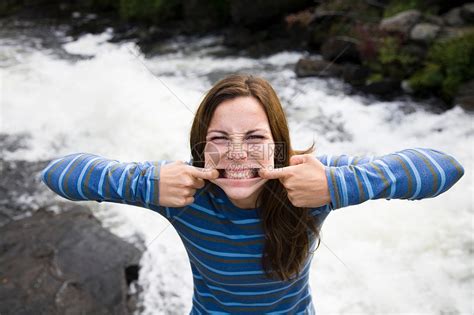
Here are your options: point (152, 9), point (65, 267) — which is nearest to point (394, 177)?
point (65, 267)

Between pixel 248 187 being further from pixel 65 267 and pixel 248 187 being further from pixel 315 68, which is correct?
pixel 315 68

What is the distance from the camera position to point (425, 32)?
7.75 m

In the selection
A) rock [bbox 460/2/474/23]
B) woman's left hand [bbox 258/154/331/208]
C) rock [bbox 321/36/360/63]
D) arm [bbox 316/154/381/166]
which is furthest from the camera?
rock [bbox 321/36/360/63]

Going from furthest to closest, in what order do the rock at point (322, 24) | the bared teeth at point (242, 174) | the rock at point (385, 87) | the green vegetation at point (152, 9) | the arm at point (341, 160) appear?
the green vegetation at point (152, 9), the rock at point (322, 24), the rock at point (385, 87), the arm at point (341, 160), the bared teeth at point (242, 174)

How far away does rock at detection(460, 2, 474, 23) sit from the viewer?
25.7 ft

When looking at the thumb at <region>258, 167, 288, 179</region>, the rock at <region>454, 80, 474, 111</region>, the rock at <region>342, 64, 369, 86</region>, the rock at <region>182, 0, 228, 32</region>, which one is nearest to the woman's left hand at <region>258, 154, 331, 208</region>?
the thumb at <region>258, 167, 288, 179</region>

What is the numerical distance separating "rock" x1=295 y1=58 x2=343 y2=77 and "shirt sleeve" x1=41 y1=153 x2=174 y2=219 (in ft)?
24.4

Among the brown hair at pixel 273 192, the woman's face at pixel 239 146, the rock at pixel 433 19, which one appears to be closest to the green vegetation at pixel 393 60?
the rock at pixel 433 19

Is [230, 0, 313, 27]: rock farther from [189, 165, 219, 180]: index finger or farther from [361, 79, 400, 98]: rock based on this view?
[189, 165, 219, 180]: index finger

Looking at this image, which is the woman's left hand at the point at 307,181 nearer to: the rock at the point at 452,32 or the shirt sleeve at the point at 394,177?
the shirt sleeve at the point at 394,177

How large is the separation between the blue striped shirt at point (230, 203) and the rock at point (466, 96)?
5960 millimetres

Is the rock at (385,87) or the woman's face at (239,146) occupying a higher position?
the woman's face at (239,146)

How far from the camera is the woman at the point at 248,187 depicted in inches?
52.1

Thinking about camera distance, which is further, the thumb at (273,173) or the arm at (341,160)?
the arm at (341,160)
